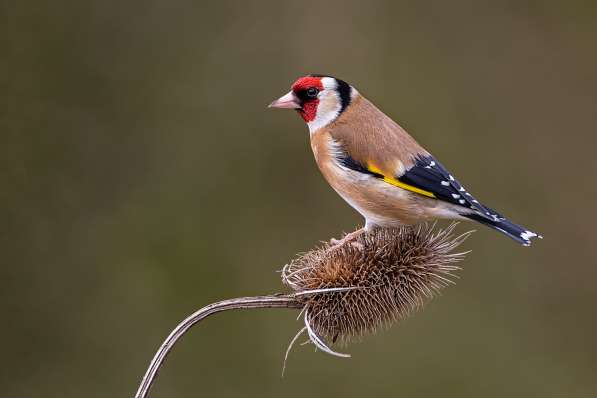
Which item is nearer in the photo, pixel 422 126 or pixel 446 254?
pixel 446 254

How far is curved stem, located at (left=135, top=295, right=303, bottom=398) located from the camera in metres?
3.74

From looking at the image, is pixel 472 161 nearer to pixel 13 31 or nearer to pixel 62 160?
pixel 62 160

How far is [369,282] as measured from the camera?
480 centimetres

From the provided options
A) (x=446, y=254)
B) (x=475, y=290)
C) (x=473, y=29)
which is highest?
(x=473, y=29)

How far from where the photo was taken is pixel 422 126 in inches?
331

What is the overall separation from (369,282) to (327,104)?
118 cm

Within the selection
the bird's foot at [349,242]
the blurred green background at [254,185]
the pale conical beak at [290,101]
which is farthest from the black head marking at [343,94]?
the blurred green background at [254,185]

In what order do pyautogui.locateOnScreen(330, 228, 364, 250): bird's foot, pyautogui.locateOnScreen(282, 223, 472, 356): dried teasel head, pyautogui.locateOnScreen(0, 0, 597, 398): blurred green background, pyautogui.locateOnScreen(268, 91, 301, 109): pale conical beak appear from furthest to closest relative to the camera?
pyautogui.locateOnScreen(0, 0, 597, 398): blurred green background, pyautogui.locateOnScreen(268, 91, 301, 109): pale conical beak, pyautogui.locateOnScreen(330, 228, 364, 250): bird's foot, pyautogui.locateOnScreen(282, 223, 472, 356): dried teasel head

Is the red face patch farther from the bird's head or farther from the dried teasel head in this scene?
the dried teasel head

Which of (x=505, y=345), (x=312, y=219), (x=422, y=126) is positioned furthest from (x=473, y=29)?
(x=505, y=345)

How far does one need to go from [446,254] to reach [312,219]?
3.14m

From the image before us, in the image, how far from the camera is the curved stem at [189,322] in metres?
3.74

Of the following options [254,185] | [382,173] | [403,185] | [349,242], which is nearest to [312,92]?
[382,173]

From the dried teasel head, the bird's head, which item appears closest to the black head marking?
the bird's head
